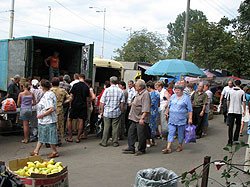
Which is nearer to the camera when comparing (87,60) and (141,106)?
(141,106)

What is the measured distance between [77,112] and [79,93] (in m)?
0.54

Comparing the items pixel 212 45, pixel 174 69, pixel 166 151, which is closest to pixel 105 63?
pixel 174 69

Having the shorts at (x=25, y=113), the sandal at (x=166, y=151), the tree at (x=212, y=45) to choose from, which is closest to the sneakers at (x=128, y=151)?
the sandal at (x=166, y=151)

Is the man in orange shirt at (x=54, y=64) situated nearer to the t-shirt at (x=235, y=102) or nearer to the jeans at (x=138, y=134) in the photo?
the jeans at (x=138, y=134)

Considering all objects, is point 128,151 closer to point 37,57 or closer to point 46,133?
point 46,133

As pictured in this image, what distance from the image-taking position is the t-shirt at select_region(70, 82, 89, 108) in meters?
8.16

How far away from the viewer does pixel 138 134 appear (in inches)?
281

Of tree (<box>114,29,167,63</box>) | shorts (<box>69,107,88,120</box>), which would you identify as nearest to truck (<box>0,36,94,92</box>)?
shorts (<box>69,107,88,120</box>)

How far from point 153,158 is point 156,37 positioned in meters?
39.7

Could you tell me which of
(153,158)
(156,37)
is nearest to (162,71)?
(153,158)

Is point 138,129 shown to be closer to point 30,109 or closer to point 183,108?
point 183,108

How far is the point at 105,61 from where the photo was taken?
15.3 metres

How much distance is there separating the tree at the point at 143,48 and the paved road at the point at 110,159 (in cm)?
3468

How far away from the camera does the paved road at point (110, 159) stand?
5.50 m
